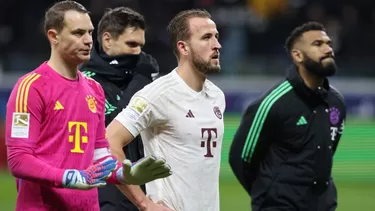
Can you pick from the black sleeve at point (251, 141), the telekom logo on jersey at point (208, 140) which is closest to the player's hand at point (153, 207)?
the telekom logo on jersey at point (208, 140)

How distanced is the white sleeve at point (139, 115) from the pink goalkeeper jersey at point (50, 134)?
39cm

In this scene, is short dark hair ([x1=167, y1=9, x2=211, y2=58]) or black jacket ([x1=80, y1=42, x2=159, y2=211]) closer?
short dark hair ([x1=167, y1=9, x2=211, y2=58])

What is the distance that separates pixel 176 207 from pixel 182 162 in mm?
290

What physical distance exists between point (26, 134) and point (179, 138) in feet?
3.91

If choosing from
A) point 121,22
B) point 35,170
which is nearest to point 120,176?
point 35,170

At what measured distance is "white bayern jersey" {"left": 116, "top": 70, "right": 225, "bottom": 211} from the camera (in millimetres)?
5992

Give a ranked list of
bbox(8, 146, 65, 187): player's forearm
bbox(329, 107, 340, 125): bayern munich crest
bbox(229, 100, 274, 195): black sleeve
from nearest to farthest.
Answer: bbox(8, 146, 65, 187): player's forearm, bbox(229, 100, 274, 195): black sleeve, bbox(329, 107, 340, 125): bayern munich crest

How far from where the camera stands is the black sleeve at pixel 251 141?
7.70 meters

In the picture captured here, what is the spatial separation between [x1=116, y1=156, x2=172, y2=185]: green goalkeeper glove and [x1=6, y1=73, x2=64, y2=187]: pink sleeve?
0.38 metres

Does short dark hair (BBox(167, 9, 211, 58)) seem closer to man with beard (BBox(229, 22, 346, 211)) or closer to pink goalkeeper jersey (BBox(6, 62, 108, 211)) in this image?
pink goalkeeper jersey (BBox(6, 62, 108, 211))

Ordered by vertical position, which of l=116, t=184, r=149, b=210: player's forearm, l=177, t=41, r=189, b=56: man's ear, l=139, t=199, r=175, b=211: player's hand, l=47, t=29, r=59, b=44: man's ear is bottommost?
l=139, t=199, r=175, b=211: player's hand

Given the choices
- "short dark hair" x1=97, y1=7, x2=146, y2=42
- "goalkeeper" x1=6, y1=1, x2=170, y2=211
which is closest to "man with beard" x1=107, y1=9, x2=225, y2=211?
"goalkeeper" x1=6, y1=1, x2=170, y2=211

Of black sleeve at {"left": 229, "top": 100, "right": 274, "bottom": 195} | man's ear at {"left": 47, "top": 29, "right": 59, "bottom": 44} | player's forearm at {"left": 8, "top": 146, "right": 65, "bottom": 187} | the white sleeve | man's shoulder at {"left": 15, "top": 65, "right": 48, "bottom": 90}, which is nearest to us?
player's forearm at {"left": 8, "top": 146, "right": 65, "bottom": 187}

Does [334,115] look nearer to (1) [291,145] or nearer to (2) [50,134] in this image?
(1) [291,145]
